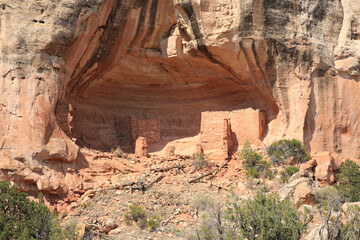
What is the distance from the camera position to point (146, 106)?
2616 cm

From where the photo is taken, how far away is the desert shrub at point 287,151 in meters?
21.6

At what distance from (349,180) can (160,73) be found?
28.3 feet

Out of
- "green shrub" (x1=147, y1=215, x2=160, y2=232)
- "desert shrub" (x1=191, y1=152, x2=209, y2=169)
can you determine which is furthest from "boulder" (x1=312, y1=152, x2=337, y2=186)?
"green shrub" (x1=147, y1=215, x2=160, y2=232)

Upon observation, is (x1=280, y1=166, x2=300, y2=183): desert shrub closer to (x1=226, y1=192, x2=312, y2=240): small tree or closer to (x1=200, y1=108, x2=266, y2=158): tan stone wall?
(x1=200, y1=108, x2=266, y2=158): tan stone wall

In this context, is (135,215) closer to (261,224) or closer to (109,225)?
Answer: (109,225)

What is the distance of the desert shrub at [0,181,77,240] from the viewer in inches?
621

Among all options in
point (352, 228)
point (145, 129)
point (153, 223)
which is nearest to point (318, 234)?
point (352, 228)

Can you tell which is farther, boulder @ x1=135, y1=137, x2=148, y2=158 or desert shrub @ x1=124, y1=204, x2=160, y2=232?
boulder @ x1=135, y1=137, x2=148, y2=158

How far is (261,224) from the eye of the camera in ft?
49.1

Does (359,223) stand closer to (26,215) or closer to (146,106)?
(26,215)

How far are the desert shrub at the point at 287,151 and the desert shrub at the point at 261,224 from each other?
5.92 m

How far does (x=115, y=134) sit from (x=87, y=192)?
18.5 feet

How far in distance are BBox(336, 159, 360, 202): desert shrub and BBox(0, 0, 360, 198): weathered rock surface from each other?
128cm

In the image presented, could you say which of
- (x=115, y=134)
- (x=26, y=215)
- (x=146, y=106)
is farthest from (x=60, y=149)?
(x=146, y=106)
